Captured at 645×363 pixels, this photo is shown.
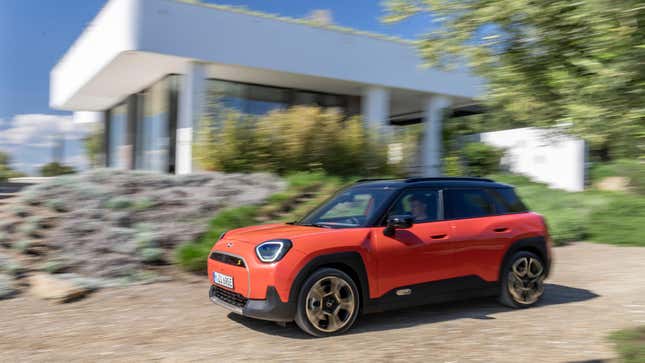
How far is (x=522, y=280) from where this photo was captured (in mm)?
6684

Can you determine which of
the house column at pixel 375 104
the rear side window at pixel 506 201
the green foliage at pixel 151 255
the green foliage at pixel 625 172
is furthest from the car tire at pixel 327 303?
the house column at pixel 375 104

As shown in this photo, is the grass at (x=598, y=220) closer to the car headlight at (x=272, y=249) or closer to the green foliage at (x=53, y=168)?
the car headlight at (x=272, y=249)

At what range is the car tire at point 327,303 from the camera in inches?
211

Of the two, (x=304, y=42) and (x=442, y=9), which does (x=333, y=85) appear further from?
(x=442, y=9)

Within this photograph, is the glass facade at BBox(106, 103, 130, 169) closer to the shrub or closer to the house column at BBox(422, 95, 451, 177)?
the house column at BBox(422, 95, 451, 177)

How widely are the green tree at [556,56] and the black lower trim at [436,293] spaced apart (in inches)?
70.2

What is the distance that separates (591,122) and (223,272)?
3.49m

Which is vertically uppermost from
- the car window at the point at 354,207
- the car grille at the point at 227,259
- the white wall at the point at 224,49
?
the white wall at the point at 224,49

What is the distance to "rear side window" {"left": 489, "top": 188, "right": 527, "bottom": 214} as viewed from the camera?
6.76 m

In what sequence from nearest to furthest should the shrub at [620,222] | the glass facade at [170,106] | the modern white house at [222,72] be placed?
1. the shrub at [620,222]
2. the modern white house at [222,72]
3. the glass facade at [170,106]

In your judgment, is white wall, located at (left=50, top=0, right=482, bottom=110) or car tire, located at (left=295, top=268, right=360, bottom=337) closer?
car tire, located at (left=295, top=268, right=360, bottom=337)

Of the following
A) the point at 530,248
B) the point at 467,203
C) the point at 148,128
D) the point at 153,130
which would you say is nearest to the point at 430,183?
the point at 467,203

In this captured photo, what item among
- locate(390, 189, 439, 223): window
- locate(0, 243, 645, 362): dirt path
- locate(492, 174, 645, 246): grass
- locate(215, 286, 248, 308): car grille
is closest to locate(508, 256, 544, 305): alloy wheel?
locate(0, 243, 645, 362): dirt path

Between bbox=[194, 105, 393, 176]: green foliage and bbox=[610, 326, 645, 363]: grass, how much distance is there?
920 cm
